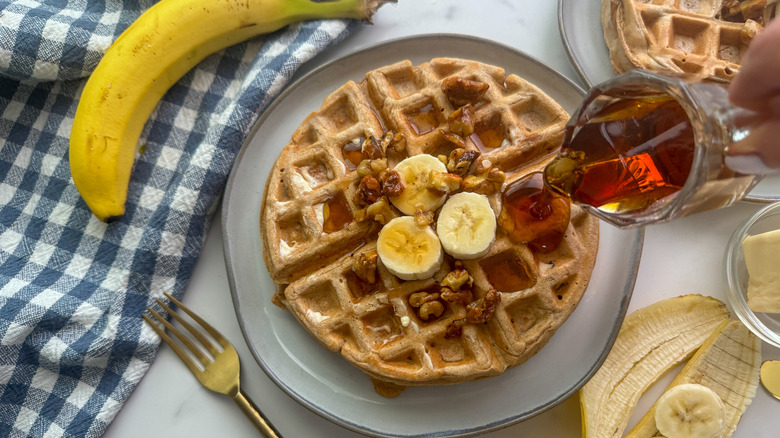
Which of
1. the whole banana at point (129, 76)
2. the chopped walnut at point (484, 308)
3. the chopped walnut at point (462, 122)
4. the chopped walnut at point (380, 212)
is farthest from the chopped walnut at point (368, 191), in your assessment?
the whole banana at point (129, 76)

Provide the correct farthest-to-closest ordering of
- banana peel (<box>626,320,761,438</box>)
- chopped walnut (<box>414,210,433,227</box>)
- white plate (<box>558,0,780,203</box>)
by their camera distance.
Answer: white plate (<box>558,0,780,203</box>)
banana peel (<box>626,320,761,438</box>)
chopped walnut (<box>414,210,433,227</box>)

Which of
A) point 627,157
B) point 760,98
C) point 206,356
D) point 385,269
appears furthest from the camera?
point 206,356

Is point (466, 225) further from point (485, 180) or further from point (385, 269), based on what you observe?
point (385, 269)

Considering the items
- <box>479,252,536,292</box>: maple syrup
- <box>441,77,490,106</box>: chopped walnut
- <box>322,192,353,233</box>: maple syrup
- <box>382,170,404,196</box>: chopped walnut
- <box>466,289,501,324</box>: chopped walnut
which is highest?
A: <box>441,77,490,106</box>: chopped walnut

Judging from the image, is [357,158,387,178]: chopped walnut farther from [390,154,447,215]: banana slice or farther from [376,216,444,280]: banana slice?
A: [376,216,444,280]: banana slice

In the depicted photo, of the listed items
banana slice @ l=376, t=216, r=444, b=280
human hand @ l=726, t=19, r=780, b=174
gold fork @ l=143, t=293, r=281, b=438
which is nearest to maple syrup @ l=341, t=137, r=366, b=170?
banana slice @ l=376, t=216, r=444, b=280

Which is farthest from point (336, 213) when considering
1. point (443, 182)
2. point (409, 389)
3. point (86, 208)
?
point (86, 208)

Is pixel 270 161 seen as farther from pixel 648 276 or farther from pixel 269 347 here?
pixel 648 276
